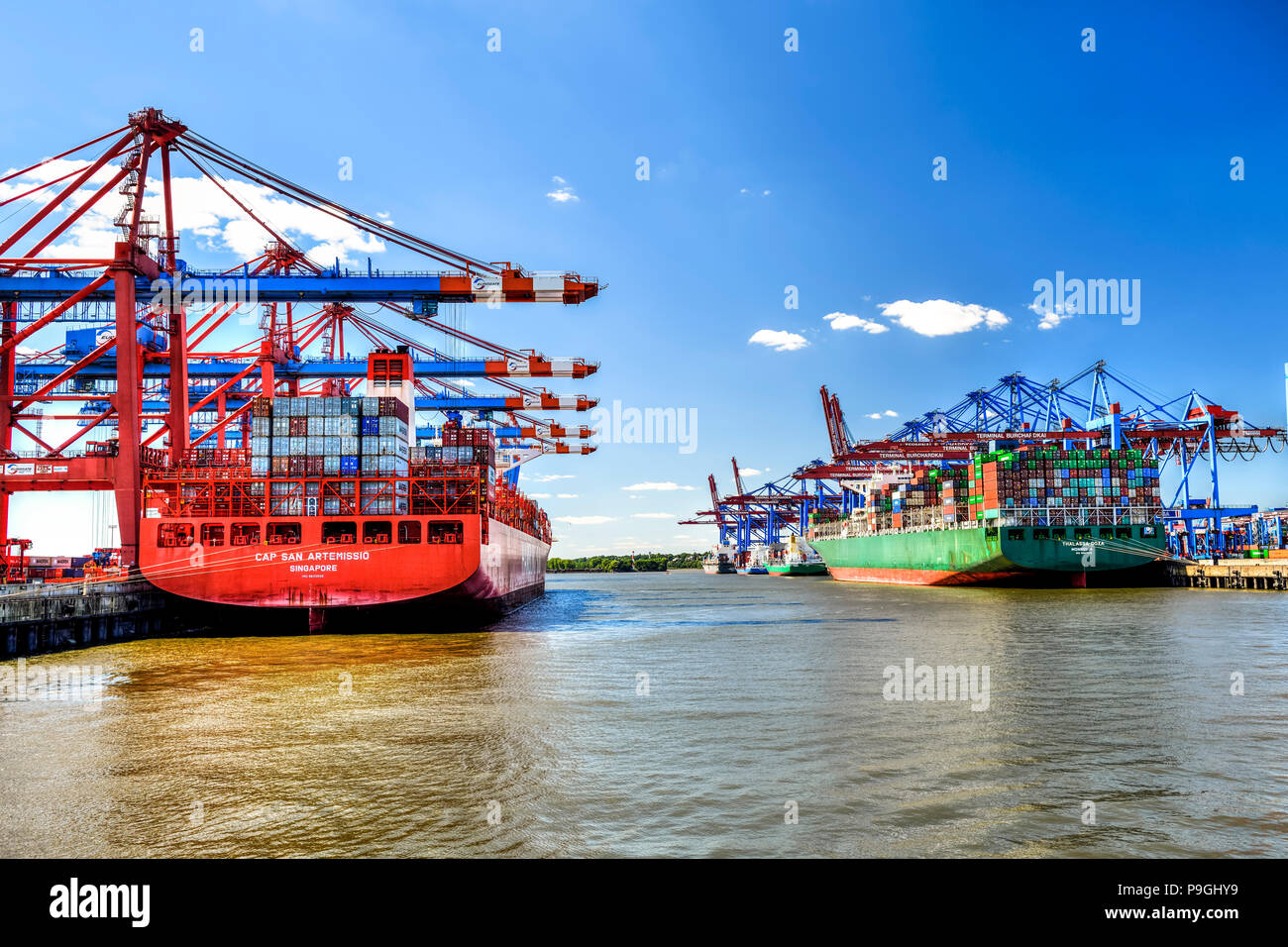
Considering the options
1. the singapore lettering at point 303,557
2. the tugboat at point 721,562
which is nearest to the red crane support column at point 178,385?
the singapore lettering at point 303,557

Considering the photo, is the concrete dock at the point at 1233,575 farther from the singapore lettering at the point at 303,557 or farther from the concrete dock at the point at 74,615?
the concrete dock at the point at 74,615

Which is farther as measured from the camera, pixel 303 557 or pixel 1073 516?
pixel 1073 516

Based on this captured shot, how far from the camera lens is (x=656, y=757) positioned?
11852mm

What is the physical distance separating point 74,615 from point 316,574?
7.23 m

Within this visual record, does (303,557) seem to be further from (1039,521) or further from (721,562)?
(721,562)

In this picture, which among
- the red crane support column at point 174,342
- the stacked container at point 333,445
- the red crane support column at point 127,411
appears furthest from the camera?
the red crane support column at point 174,342

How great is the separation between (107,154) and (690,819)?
124 ft

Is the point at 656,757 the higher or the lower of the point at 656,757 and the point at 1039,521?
the lower

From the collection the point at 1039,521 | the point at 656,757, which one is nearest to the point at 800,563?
the point at 1039,521

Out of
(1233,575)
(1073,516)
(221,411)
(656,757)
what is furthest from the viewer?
(1073,516)

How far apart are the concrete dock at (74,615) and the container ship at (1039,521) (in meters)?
47.9

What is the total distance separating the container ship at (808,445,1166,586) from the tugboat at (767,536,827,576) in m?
50.4

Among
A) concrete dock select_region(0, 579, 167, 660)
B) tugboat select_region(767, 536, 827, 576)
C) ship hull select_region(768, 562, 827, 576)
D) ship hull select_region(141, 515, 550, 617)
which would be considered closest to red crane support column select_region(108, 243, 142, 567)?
ship hull select_region(141, 515, 550, 617)

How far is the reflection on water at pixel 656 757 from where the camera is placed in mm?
→ 8703
